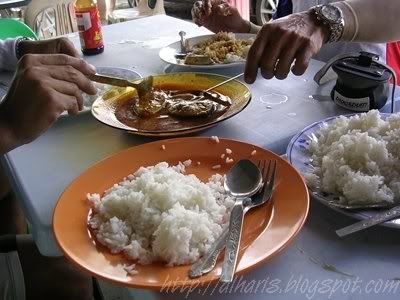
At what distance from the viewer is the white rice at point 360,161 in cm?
61

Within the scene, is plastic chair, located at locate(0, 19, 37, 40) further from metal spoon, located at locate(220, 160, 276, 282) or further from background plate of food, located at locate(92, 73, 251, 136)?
metal spoon, located at locate(220, 160, 276, 282)

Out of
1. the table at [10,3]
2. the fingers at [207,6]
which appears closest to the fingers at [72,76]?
the fingers at [207,6]

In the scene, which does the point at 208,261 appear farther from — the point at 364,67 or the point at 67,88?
the point at 364,67

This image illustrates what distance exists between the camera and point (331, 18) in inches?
38.8

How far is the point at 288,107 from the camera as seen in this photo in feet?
3.32

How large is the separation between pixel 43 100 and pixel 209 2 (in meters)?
0.82

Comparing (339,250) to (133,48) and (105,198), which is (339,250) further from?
(133,48)

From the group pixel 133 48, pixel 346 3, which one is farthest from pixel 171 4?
pixel 346 3

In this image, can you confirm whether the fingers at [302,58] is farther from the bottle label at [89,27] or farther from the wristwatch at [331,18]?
the bottle label at [89,27]

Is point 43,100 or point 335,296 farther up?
point 43,100

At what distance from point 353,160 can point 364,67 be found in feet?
1.10

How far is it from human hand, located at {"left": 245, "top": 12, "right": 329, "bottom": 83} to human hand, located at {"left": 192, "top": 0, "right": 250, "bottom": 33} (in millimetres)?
564

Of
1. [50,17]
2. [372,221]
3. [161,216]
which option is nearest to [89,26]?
[161,216]

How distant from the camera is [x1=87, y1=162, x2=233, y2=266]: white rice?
0.53m
